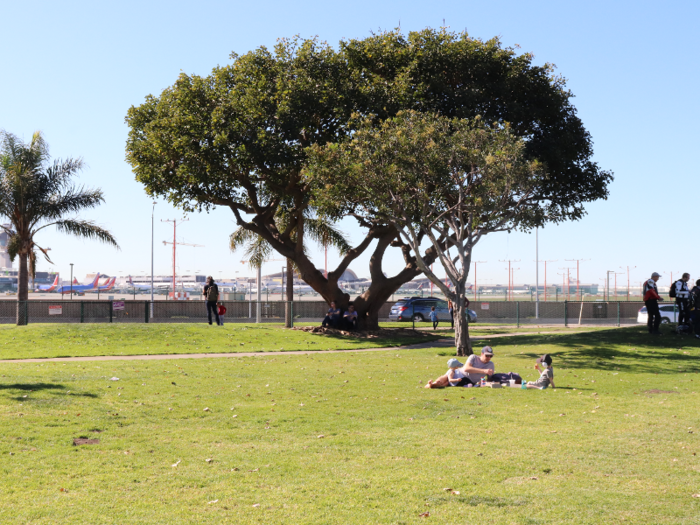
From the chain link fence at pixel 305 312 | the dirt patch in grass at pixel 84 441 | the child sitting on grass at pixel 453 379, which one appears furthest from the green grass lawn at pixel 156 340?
the chain link fence at pixel 305 312

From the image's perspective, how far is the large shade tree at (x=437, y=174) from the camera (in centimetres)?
1839

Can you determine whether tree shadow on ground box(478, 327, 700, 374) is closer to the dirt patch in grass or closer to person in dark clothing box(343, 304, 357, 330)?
person in dark clothing box(343, 304, 357, 330)

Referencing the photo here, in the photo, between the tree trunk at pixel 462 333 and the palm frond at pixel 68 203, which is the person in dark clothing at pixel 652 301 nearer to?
the tree trunk at pixel 462 333

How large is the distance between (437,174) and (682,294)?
843 cm

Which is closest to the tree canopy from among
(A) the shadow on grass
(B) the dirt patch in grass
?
(A) the shadow on grass

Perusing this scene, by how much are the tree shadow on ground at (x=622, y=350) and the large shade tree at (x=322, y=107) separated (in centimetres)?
549

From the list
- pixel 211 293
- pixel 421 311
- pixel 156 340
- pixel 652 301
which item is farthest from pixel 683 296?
pixel 421 311

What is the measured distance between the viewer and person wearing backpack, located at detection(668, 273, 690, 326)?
20.4 meters

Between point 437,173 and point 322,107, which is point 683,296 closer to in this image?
point 437,173

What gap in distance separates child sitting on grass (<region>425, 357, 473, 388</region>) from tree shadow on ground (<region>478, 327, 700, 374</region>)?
16.9ft

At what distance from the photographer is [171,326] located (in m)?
24.2

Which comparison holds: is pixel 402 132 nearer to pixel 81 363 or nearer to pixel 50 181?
pixel 81 363

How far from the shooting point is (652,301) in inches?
821

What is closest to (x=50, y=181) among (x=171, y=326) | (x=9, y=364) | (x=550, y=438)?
(x=171, y=326)
